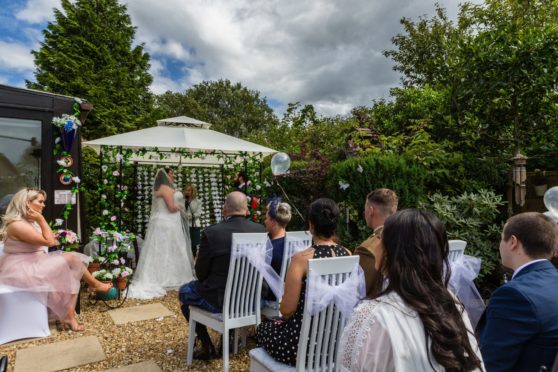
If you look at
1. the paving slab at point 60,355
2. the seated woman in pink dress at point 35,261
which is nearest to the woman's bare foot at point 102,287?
the seated woman in pink dress at point 35,261

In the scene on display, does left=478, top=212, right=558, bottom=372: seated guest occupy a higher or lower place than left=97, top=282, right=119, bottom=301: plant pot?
higher

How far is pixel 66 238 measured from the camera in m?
4.01

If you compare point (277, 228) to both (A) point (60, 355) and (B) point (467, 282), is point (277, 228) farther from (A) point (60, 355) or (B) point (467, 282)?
(A) point (60, 355)

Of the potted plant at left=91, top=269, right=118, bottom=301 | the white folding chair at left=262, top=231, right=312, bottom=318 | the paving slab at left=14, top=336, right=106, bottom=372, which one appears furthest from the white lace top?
the potted plant at left=91, top=269, right=118, bottom=301

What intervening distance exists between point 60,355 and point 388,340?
328 centimetres

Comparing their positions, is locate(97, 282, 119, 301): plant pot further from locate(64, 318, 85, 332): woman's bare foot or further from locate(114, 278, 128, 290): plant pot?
locate(64, 318, 85, 332): woman's bare foot

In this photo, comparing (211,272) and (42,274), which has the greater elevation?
(211,272)

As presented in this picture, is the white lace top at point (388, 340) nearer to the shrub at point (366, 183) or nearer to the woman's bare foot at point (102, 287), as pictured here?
the shrub at point (366, 183)

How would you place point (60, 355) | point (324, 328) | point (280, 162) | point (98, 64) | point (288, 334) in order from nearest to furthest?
point (324, 328), point (288, 334), point (60, 355), point (280, 162), point (98, 64)

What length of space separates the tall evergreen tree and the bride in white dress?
981cm

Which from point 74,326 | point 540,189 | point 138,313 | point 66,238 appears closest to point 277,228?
point 138,313

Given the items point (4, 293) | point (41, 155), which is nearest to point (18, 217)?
point (4, 293)

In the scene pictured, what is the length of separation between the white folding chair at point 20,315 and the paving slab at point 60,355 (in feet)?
0.91

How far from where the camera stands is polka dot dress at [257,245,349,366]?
6.33 ft
